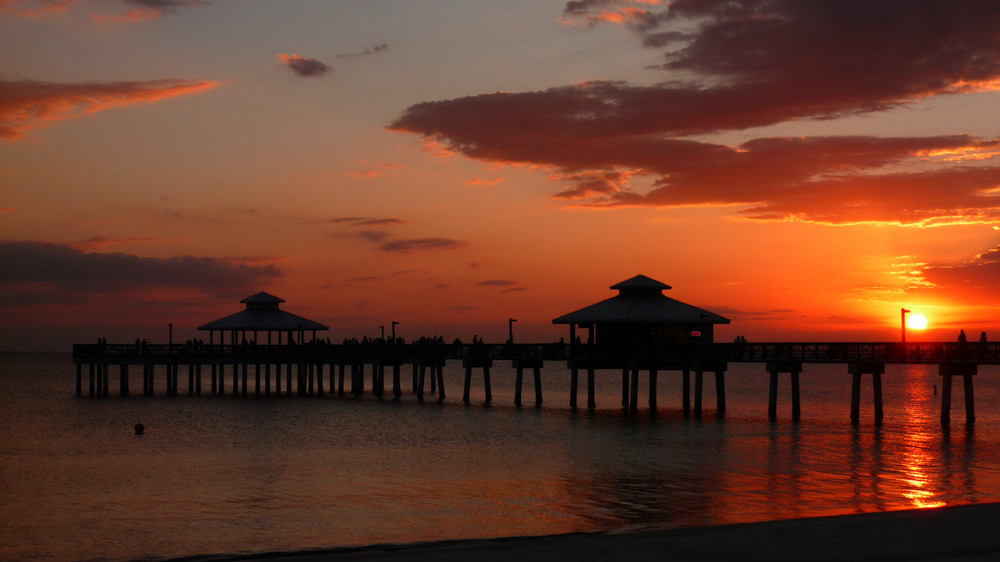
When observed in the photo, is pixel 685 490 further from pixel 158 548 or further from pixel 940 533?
pixel 158 548

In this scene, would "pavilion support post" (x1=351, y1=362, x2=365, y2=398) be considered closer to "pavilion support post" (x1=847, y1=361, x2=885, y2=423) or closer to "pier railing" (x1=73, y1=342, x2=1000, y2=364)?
"pier railing" (x1=73, y1=342, x2=1000, y2=364)

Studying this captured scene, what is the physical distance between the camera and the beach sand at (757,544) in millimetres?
15953

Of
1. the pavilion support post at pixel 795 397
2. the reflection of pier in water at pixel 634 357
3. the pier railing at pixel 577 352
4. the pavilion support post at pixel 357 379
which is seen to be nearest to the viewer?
the pier railing at pixel 577 352

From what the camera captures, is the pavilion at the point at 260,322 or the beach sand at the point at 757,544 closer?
the beach sand at the point at 757,544

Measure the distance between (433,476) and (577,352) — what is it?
26.0 m

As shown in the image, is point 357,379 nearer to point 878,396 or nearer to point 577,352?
point 577,352

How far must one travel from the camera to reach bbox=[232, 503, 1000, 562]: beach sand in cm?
1595

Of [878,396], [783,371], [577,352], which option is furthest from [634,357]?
[878,396]

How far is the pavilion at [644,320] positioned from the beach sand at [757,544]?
113ft

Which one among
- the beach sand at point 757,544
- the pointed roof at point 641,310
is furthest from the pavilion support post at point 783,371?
the beach sand at point 757,544

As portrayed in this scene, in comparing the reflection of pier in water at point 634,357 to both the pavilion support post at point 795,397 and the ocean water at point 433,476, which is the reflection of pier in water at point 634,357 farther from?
the ocean water at point 433,476

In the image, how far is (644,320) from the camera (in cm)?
5316

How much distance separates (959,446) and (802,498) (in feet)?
57.2

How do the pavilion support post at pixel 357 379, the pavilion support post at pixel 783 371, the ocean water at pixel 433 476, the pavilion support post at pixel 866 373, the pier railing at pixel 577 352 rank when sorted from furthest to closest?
the pavilion support post at pixel 357 379 < the pavilion support post at pixel 783 371 < the pavilion support post at pixel 866 373 < the pier railing at pixel 577 352 < the ocean water at pixel 433 476
